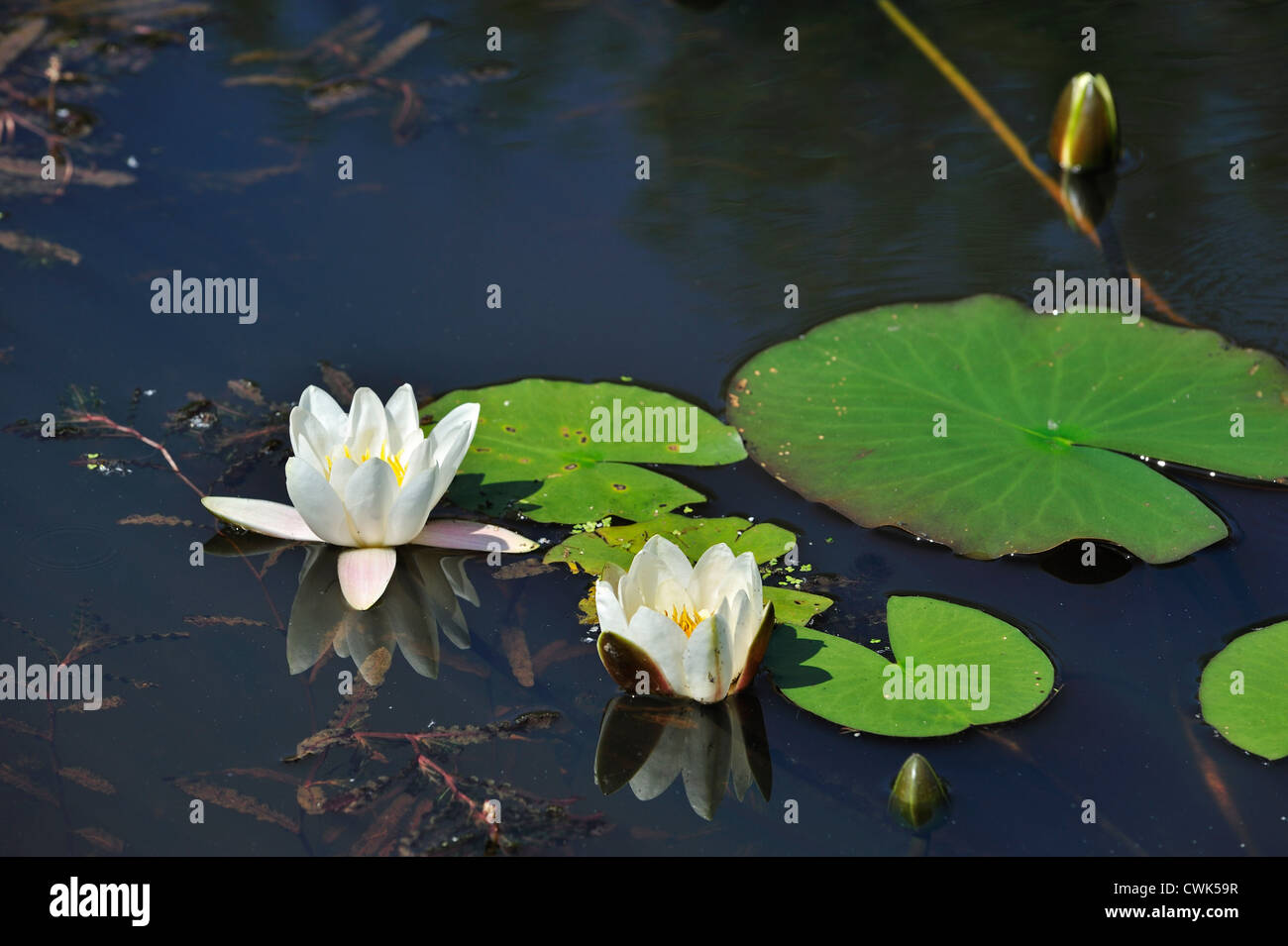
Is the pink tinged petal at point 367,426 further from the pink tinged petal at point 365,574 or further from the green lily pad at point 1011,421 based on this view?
the green lily pad at point 1011,421

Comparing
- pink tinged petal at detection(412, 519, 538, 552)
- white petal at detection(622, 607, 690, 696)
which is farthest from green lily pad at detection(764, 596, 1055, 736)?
pink tinged petal at detection(412, 519, 538, 552)

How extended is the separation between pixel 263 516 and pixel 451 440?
626 millimetres

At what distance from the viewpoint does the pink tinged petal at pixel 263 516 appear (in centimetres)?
351

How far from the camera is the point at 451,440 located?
3.49 m

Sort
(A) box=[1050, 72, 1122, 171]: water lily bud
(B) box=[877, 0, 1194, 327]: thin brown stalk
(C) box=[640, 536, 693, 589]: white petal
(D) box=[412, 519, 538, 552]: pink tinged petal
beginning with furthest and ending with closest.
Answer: (A) box=[1050, 72, 1122, 171]: water lily bud < (B) box=[877, 0, 1194, 327]: thin brown stalk < (D) box=[412, 519, 538, 552]: pink tinged petal < (C) box=[640, 536, 693, 589]: white petal

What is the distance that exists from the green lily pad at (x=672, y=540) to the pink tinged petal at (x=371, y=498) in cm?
50

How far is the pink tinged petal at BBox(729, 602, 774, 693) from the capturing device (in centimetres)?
290

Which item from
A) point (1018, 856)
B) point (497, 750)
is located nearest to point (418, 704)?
point (497, 750)

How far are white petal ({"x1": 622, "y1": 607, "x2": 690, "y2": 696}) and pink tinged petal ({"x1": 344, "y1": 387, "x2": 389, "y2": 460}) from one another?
1053 millimetres

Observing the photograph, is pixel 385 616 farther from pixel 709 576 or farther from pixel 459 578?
pixel 709 576

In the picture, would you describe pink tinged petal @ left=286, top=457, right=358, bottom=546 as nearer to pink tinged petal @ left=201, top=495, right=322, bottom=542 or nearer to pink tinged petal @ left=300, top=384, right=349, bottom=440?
pink tinged petal @ left=201, top=495, right=322, bottom=542

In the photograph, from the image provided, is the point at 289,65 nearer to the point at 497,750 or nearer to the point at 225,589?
the point at 225,589

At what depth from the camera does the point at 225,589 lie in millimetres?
3436

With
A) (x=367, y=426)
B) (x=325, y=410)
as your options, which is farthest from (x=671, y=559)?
(x=325, y=410)
